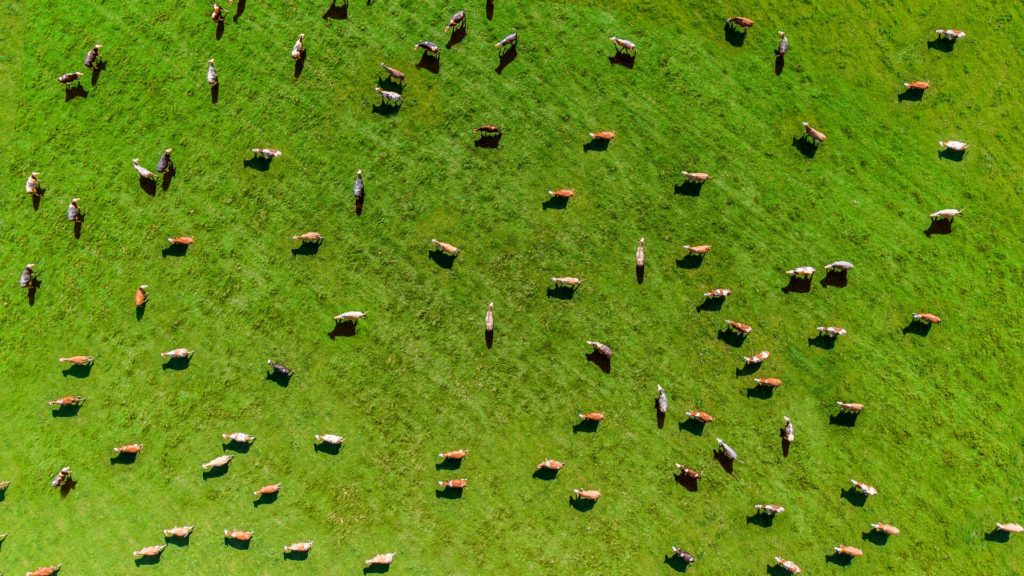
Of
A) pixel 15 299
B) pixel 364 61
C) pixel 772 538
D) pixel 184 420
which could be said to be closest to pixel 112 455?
pixel 184 420

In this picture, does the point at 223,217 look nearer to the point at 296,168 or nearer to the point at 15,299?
the point at 296,168

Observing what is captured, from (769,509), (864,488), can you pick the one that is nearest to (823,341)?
(864,488)

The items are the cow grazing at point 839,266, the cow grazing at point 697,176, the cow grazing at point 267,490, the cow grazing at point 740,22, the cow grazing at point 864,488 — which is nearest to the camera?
the cow grazing at point 864,488

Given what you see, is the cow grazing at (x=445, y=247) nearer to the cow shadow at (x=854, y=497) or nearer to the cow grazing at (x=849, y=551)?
the cow shadow at (x=854, y=497)

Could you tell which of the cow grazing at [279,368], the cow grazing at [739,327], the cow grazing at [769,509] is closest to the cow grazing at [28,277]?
the cow grazing at [279,368]

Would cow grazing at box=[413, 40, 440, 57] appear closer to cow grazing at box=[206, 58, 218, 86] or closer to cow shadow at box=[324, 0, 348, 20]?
cow shadow at box=[324, 0, 348, 20]

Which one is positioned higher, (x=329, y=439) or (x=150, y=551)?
(x=329, y=439)

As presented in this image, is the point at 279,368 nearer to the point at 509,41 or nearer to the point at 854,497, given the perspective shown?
the point at 509,41
